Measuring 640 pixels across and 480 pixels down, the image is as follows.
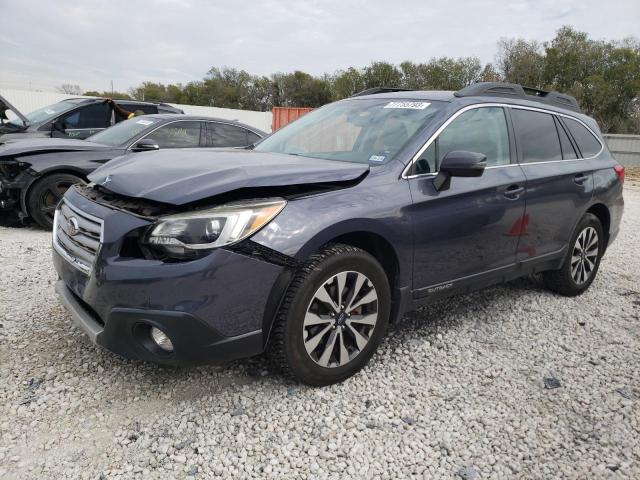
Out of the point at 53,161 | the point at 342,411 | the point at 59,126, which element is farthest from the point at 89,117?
the point at 342,411

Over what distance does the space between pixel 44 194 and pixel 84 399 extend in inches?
169

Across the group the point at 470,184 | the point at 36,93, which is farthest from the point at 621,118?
the point at 470,184

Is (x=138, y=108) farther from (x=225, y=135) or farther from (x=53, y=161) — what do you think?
(x=53, y=161)

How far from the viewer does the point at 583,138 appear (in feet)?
14.8

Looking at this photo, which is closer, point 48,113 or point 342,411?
point 342,411

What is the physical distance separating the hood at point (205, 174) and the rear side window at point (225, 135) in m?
4.00

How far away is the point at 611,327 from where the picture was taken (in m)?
3.93

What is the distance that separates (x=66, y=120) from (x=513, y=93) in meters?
7.33

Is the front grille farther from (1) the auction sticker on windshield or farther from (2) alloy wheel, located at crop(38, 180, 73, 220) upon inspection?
(2) alloy wheel, located at crop(38, 180, 73, 220)

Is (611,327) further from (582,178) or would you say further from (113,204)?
(113,204)

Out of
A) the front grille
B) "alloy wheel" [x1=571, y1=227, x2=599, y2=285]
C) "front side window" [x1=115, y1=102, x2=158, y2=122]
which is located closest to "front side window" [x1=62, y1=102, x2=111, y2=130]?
"front side window" [x1=115, y1=102, x2=158, y2=122]

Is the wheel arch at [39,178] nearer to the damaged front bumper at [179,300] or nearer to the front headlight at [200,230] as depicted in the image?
the damaged front bumper at [179,300]

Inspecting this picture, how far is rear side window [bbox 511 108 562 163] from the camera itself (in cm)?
382

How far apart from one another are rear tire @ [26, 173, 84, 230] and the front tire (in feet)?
15.0
